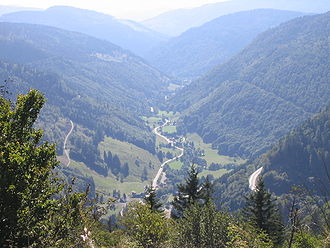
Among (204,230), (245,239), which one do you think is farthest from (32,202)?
(204,230)

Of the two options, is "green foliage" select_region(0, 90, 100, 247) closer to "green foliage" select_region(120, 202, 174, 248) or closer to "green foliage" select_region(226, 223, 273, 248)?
"green foliage" select_region(226, 223, 273, 248)

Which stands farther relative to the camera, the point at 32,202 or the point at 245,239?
the point at 32,202

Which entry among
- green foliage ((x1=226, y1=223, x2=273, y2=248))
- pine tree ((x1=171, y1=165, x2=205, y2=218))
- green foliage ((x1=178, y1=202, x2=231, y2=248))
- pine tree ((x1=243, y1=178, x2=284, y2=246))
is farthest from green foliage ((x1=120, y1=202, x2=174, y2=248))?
pine tree ((x1=243, y1=178, x2=284, y2=246))

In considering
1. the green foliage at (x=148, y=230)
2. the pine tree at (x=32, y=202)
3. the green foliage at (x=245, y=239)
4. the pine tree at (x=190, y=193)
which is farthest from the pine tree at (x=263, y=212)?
the pine tree at (x=32, y=202)

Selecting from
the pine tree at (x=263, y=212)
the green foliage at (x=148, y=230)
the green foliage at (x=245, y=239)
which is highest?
the green foliage at (x=245, y=239)

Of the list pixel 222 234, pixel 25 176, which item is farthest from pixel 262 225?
pixel 25 176

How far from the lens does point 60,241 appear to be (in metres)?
21.9

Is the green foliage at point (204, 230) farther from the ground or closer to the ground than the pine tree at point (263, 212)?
farther from the ground

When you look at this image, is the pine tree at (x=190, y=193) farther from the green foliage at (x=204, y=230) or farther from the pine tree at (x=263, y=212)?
the green foliage at (x=204, y=230)

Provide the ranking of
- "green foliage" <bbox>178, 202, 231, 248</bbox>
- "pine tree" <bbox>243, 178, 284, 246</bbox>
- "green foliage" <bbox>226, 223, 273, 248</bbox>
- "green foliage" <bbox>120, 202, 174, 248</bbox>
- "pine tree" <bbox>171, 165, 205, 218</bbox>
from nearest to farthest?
"green foliage" <bbox>226, 223, 273, 248</bbox>, "green foliage" <bbox>178, 202, 231, 248</bbox>, "green foliage" <bbox>120, 202, 174, 248</bbox>, "pine tree" <bbox>243, 178, 284, 246</bbox>, "pine tree" <bbox>171, 165, 205, 218</bbox>

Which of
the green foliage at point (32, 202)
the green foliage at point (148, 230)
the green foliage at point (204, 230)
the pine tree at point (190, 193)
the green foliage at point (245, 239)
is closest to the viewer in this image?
the green foliage at point (245, 239)

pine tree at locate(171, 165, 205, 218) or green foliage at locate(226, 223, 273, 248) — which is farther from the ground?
green foliage at locate(226, 223, 273, 248)

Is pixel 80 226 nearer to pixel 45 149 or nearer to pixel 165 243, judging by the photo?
pixel 45 149

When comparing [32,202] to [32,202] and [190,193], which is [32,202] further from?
[190,193]
